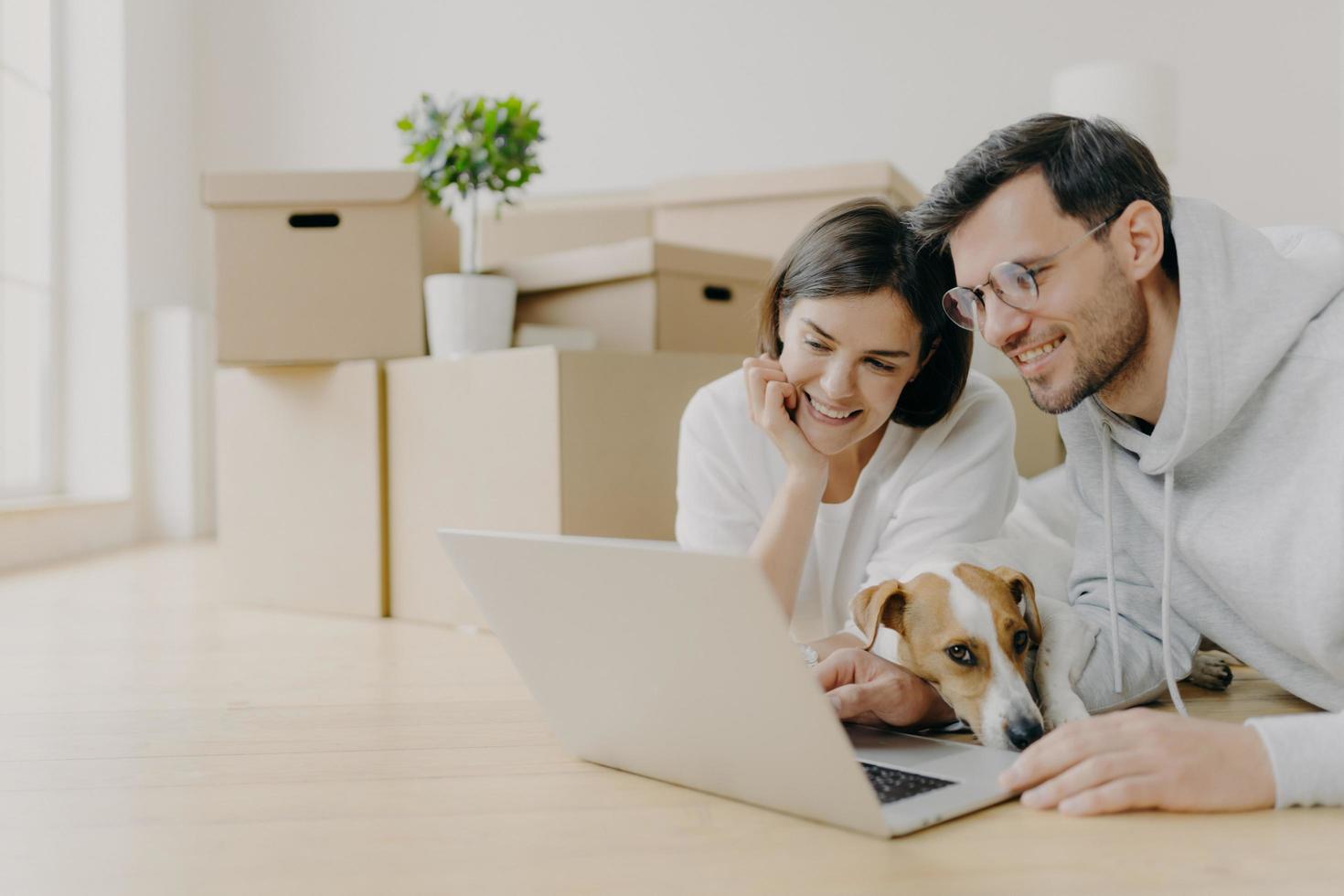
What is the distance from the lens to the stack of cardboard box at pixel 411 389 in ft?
6.64

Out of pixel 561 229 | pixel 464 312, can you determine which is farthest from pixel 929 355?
pixel 561 229

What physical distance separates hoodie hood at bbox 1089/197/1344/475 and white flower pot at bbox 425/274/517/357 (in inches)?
54.0

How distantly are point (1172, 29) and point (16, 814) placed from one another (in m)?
3.87

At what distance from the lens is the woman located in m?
1.36

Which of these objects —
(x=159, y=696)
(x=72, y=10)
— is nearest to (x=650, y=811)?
(x=159, y=696)

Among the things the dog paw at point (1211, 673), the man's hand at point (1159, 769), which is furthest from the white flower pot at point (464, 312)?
the man's hand at point (1159, 769)

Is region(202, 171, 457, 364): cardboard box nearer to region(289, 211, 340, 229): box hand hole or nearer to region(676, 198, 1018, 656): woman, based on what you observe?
region(289, 211, 340, 229): box hand hole

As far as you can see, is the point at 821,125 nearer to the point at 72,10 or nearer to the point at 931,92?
the point at 931,92

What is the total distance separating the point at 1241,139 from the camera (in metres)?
3.67

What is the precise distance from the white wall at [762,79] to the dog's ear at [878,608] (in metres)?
2.84

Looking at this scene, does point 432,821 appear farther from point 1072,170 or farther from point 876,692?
point 1072,170

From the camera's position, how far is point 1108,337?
1.14 m

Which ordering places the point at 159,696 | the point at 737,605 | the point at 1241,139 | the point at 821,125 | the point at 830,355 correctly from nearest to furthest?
the point at 737,605
the point at 830,355
the point at 159,696
the point at 1241,139
the point at 821,125

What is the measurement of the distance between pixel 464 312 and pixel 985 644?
132cm
